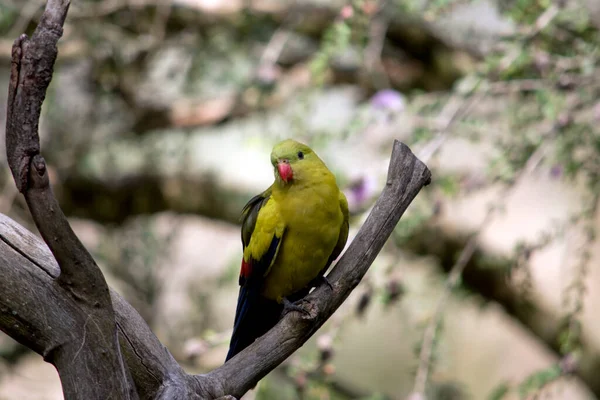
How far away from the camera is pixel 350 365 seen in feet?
20.6

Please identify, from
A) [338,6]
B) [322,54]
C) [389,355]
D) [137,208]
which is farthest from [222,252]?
[322,54]

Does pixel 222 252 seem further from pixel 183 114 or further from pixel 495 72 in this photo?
pixel 495 72

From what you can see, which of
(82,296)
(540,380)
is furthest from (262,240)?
(540,380)

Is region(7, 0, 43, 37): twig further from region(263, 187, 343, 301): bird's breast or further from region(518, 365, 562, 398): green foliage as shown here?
region(518, 365, 562, 398): green foliage

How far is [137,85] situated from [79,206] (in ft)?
2.63

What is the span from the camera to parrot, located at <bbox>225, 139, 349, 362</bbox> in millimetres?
1922

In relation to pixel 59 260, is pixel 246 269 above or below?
below

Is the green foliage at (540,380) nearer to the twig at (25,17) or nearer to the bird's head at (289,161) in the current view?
the bird's head at (289,161)

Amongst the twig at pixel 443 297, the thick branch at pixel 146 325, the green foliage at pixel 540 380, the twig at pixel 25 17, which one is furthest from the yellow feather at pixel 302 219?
the twig at pixel 25 17

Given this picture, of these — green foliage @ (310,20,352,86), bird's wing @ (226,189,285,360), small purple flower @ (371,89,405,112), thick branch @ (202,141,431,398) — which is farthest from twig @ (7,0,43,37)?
thick branch @ (202,141,431,398)

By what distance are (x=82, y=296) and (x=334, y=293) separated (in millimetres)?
580

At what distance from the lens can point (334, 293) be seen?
169cm

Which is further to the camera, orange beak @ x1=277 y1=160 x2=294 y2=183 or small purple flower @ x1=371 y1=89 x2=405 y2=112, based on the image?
small purple flower @ x1=371 y1=89 x2=405 y2=112

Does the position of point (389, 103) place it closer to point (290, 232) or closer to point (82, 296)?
point (290, 232)
